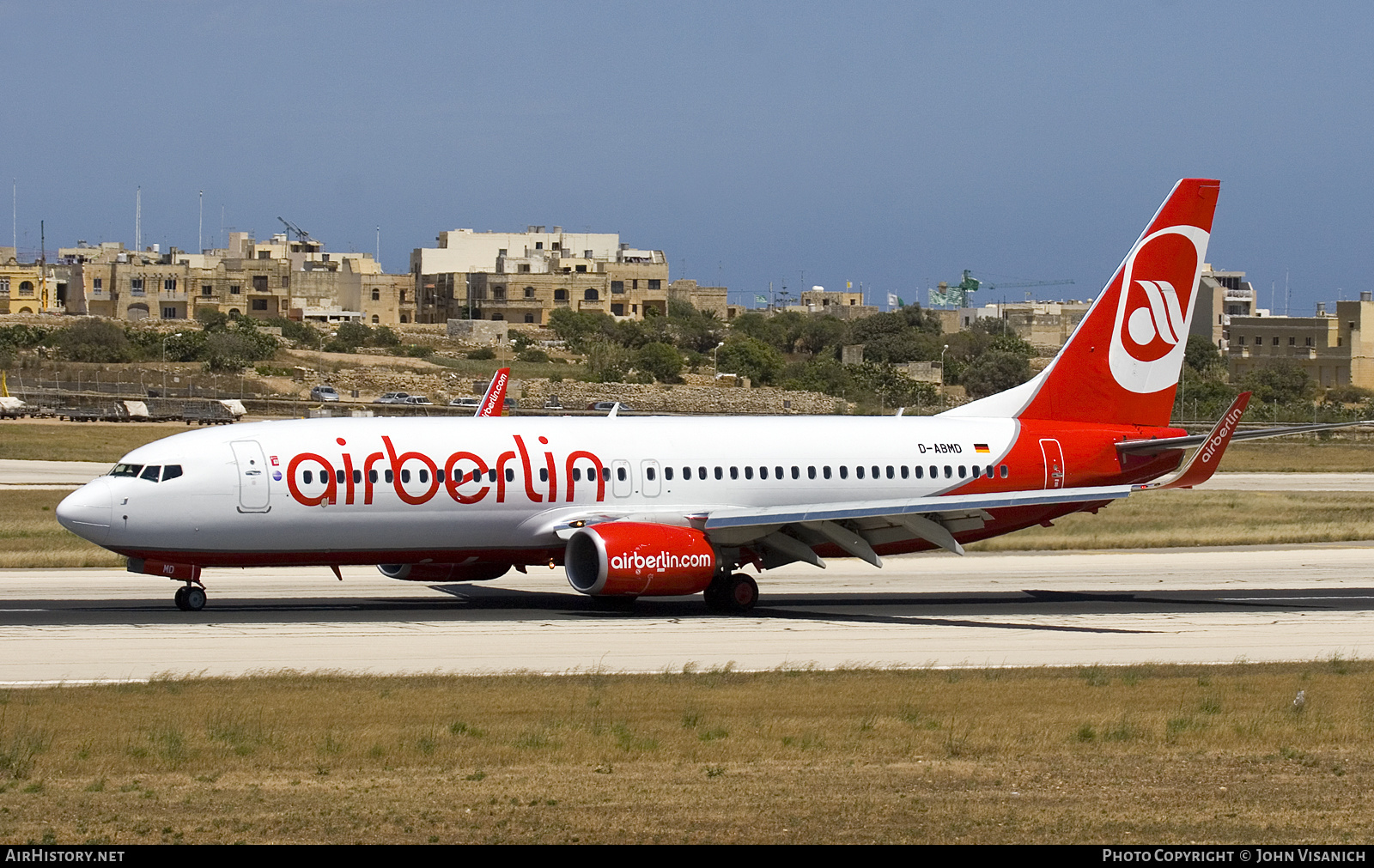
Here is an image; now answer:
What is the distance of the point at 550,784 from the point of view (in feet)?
56.9

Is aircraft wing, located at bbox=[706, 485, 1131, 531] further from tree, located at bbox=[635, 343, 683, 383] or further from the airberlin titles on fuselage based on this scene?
tree, located at bbox=[635, 343, 683, 383]

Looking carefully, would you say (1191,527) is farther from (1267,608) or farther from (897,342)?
(897,342)

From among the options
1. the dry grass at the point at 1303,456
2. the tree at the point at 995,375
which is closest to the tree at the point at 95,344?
the tree at the point at 995,375

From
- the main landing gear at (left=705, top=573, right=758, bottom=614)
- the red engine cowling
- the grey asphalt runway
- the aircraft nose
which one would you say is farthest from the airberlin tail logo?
the aircraft nose

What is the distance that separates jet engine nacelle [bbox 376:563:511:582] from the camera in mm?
35562

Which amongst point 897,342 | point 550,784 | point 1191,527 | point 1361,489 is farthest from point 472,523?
point 897,342

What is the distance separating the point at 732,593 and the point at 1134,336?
495 inches

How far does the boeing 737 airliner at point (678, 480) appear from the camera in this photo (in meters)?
33.0

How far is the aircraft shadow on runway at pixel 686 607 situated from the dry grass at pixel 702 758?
25.6ft

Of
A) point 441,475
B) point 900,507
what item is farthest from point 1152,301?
point 441,475

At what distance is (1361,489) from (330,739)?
208 feet

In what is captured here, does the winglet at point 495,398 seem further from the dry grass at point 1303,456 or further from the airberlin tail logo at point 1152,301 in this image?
the dry grass at point 1303,456

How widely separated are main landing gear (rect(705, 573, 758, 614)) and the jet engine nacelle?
4.30 metres

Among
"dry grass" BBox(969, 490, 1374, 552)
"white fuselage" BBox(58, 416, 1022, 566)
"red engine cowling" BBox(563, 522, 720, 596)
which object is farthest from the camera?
"dry grass" BBox(969, 490, 1374, 552)
